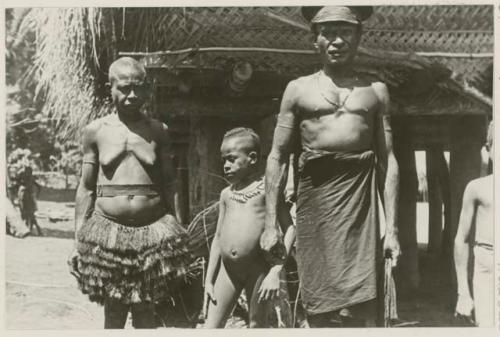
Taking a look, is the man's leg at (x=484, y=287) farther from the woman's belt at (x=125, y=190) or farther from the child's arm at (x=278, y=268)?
the woman's belt at (x=125, y=190)

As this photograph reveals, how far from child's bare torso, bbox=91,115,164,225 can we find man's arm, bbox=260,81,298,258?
69cm

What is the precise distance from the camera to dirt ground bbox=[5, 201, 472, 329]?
19.3ft

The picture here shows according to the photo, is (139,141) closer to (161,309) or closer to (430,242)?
(161,309)

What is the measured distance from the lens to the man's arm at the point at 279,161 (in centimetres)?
340

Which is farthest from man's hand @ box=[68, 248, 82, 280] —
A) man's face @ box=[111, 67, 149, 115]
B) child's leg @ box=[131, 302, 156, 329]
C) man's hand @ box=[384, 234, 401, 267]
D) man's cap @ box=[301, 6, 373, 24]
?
man's cap @ box=[301, 6, 373, 24]

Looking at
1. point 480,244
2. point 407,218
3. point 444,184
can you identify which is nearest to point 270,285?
point 480,244

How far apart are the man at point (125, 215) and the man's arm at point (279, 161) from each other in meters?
0.65

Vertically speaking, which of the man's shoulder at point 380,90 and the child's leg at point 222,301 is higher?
the man's shoulder at point 380,90

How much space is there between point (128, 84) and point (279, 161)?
0.88 m

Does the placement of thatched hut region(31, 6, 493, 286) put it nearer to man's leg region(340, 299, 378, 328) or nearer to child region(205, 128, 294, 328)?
child region(205, 128, 294, 328)

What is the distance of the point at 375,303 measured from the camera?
3326mm

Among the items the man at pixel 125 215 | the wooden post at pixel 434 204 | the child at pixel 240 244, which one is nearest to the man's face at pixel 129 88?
the man at pixel 125 215

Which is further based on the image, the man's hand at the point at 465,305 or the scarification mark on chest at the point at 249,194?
the scarification mark on chest at the point at 249,194

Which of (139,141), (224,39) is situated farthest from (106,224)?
(224,39)
